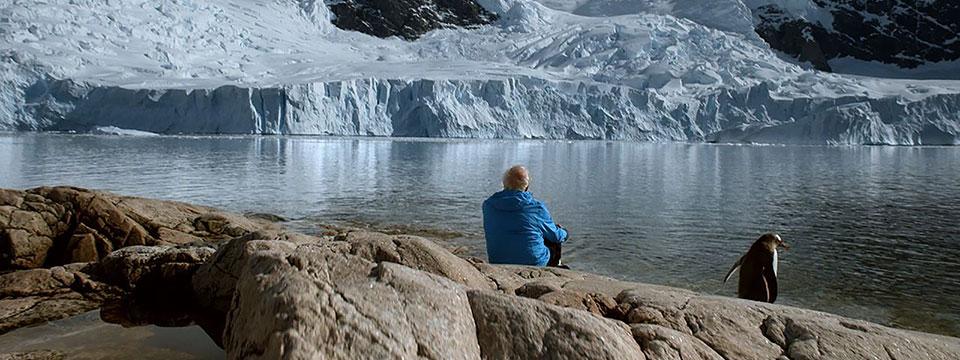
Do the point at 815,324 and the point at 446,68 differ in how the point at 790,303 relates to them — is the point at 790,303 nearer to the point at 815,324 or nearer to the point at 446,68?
the point at 815,324

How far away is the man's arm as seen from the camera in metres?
3.56

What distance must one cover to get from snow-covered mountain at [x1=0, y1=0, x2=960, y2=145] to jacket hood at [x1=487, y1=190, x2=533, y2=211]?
29.0 m

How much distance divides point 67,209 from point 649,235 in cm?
531

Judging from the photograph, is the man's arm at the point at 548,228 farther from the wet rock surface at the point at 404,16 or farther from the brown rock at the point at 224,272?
the wet rock surface at the point at 404,16

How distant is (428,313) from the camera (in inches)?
65.3

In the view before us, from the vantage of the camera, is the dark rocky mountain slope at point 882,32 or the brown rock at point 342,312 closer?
the brown rock at point 342,312

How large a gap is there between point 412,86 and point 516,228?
30.9 metres

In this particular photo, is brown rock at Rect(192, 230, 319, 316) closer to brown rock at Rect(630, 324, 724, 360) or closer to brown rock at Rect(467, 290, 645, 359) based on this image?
brown rock at Rect(467, 290, 645, 359)

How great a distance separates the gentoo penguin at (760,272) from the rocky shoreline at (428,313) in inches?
50.0

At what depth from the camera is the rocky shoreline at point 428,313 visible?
1.56m

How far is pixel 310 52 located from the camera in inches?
1721

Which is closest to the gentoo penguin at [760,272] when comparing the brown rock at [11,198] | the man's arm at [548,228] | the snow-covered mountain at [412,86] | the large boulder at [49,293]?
the man's arm at [548,228]

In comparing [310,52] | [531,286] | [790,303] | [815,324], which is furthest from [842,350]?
[310,52]

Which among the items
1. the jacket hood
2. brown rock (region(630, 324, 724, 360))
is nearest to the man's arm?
the jacket hood
